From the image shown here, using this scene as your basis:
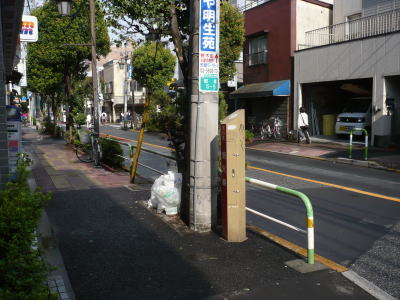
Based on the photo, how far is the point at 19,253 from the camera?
2656 millimetres

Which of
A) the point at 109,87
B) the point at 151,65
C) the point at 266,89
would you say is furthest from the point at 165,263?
the point at 109,87

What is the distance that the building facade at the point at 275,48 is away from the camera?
2342 cm

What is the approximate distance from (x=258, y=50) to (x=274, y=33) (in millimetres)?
2244

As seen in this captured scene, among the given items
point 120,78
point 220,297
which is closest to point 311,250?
point 220,297

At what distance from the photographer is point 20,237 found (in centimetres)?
267

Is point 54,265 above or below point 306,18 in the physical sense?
below

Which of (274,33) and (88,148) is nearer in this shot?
(88,148)

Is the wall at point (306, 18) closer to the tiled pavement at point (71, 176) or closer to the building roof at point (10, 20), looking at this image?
the tiled pavement at point (71, 176)

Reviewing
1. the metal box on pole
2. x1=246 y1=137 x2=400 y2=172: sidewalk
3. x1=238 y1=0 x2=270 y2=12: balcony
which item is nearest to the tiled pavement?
the metal box on pole

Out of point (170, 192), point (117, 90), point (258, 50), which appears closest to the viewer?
point (170, 192)

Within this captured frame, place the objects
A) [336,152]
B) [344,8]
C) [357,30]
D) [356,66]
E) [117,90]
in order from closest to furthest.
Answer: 1. [336,152]
2. [356,66]
3. [357,30]
4. [344,8]
5. [117,90]

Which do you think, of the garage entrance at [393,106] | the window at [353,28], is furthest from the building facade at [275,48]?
the garage entrance at [393,106]

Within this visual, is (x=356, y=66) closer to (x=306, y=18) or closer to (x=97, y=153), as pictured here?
(x=306, y=18)

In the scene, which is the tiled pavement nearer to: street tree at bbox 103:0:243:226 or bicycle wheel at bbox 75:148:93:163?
bicycle wheel at bbox 75:148:93:163
